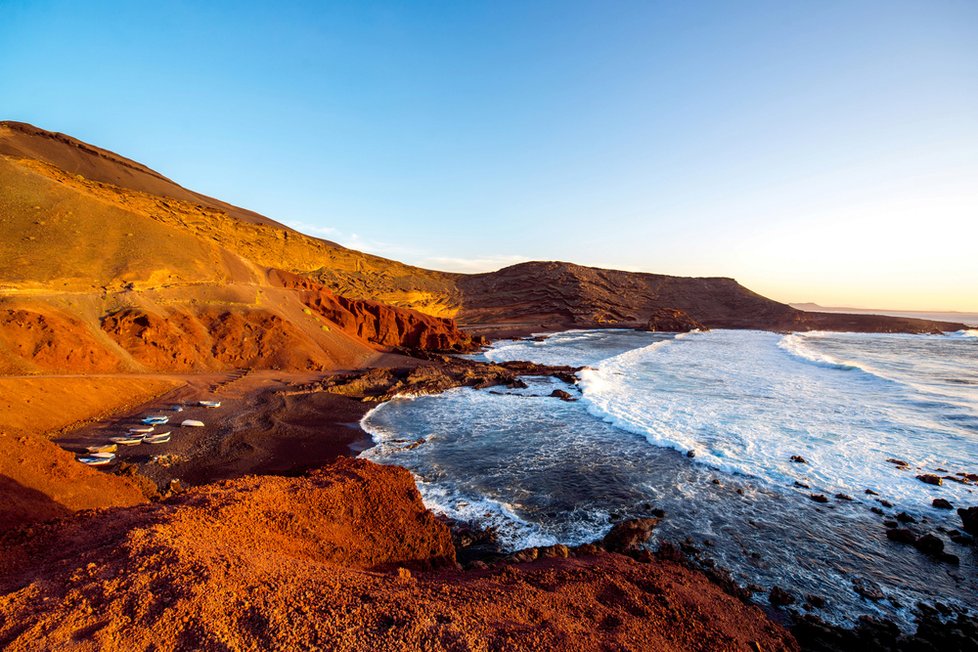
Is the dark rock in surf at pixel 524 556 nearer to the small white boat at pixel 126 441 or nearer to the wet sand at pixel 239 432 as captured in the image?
the wet sand at pixel 239 432

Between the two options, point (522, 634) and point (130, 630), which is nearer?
point (130, 630)

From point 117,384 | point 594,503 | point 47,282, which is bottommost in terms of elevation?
point 594,503

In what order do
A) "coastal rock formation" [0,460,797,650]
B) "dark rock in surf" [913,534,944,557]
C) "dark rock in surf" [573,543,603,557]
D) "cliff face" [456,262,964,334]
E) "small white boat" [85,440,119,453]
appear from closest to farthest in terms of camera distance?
1. "coastal rock formation" [0,460,797,650]
2. "dark rock in surf" [573,543,603,557]
3. "dark rock in surf" [913,534,944,557]
4. "small white boat" [85,440,119,453]
5. "cliff face" [456,262,964,334]

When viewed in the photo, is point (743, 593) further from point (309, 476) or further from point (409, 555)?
point (309, 476)

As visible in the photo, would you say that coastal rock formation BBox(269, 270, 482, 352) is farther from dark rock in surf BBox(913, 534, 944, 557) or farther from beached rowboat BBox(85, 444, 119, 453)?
dark rock in surf BBox(913, 534, 944, 557)

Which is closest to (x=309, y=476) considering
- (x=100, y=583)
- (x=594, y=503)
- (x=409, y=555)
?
(x=409, y=555)

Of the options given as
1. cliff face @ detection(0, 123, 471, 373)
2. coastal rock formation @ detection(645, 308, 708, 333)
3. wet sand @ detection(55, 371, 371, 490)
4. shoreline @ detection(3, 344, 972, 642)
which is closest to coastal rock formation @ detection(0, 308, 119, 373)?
cliff face @ detection(0, 123, 471, 373)

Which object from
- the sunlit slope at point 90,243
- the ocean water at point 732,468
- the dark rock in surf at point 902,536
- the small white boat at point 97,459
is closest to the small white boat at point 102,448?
the small white boat at point 97,459
